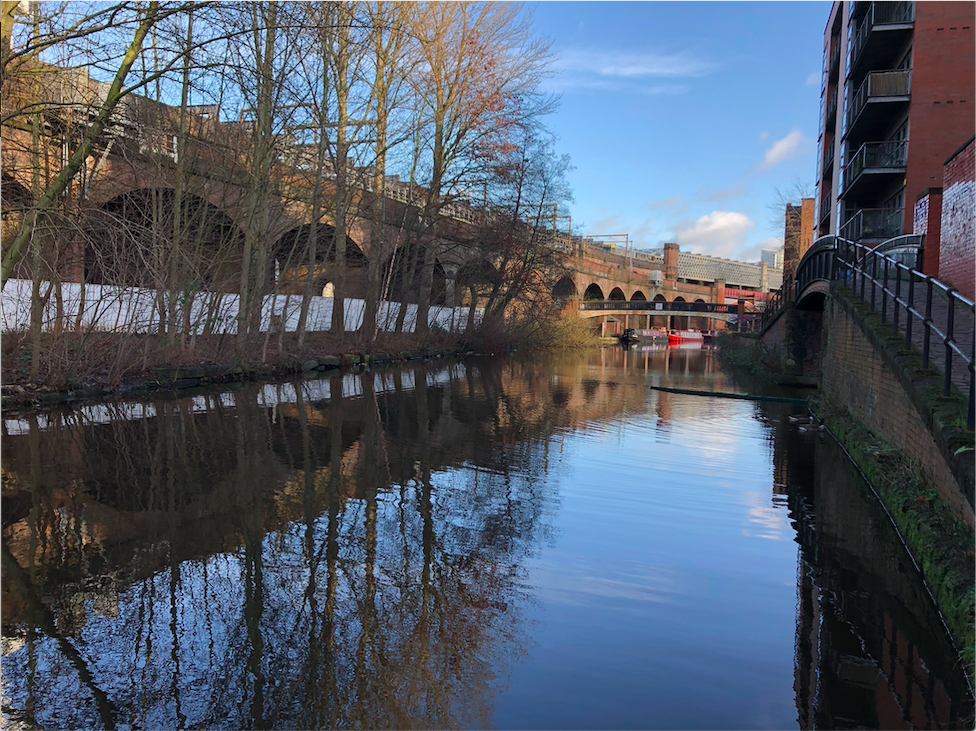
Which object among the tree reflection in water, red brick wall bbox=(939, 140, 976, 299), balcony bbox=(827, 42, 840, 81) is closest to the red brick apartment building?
balcony bbox=(827, 42, 840, 81)

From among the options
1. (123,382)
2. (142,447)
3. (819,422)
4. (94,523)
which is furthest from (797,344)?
(94,523)

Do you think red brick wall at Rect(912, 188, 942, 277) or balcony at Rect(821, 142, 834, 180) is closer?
red brick wall at Rect(912, 188, 942, 277)

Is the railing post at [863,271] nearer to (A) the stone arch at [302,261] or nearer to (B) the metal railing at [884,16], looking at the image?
(A) the stone arch at [302,261]

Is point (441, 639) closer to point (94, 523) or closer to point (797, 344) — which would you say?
point (94, 523)

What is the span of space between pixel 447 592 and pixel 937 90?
29.3 meters

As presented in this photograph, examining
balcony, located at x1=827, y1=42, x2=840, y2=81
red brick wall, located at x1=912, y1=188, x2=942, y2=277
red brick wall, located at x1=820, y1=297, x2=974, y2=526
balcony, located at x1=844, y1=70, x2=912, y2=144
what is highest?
balcony, located at x1=827, y1=42, x2=840, y2=81

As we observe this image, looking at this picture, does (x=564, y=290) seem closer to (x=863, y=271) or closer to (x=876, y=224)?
(x=876, y=224)

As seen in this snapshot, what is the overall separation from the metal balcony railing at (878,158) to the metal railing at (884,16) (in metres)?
3.55

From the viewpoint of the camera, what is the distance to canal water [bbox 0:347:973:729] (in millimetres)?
4105

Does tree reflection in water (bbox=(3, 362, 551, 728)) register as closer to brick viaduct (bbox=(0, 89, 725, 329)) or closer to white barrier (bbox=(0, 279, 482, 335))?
brick viaduct (bbox=(0, 89, 725, 329))

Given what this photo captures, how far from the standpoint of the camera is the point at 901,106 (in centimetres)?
3003

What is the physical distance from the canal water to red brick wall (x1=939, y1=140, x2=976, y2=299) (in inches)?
219

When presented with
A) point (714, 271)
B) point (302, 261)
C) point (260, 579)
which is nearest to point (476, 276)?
point (302, 261)

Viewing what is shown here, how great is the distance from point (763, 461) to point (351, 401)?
344 inches
